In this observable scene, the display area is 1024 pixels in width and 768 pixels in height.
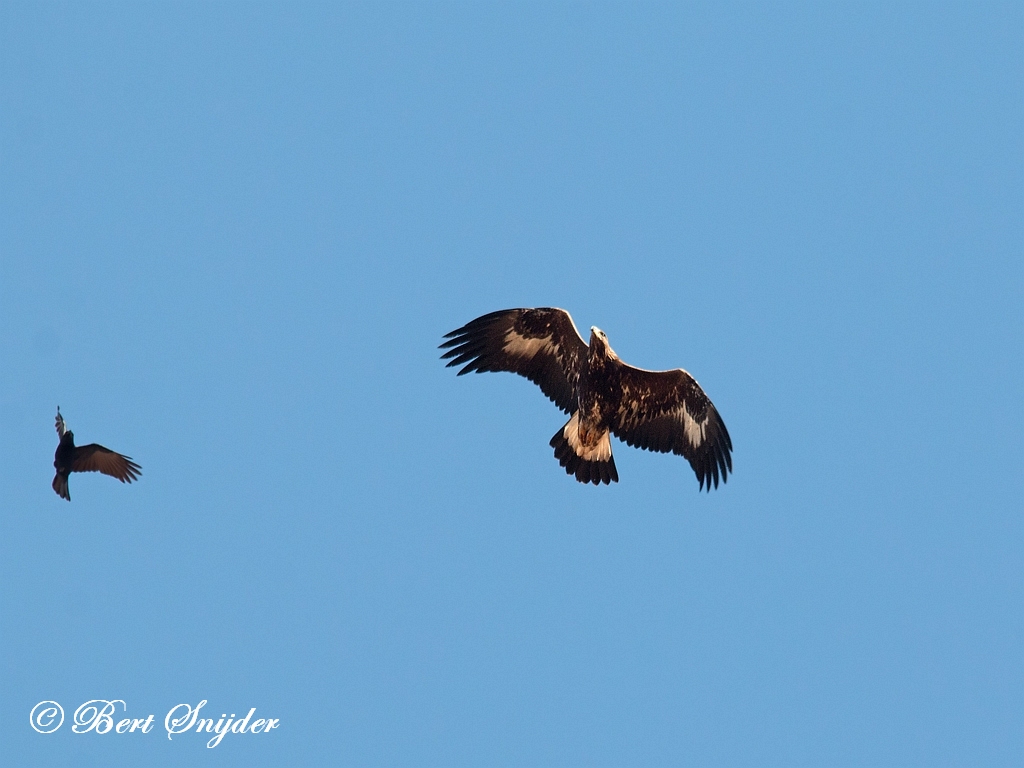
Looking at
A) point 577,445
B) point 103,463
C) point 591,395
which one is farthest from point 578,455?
point 103,463

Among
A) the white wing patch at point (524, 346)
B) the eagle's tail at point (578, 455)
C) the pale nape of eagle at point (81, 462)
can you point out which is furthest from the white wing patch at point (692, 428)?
the pale nape of eagle at point (81, 462)

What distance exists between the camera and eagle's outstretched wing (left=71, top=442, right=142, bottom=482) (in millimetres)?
19828

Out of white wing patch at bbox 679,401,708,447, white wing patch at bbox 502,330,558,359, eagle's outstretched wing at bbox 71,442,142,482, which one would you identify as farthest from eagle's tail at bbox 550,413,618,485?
eagle's outstretched wing at bbox 71,442,142,482

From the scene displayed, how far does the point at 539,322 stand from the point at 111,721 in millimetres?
8413

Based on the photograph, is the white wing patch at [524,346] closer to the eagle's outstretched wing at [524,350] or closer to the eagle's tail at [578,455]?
the eagle's outstretched wing at [524,350]

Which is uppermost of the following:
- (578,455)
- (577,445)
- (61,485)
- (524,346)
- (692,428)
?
(524,346)

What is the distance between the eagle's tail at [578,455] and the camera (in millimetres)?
17594

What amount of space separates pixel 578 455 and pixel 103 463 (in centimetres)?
757

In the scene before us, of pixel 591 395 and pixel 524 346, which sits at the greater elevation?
pixel 524 346

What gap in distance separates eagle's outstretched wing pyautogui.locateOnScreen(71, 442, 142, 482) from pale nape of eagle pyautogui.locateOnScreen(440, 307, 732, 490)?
18.7 feet

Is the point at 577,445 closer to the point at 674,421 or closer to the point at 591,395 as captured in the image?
the point at 591,395

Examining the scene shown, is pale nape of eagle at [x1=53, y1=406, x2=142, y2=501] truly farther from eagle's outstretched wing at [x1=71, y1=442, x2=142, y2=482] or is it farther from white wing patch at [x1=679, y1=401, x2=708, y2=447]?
white wing patch at [x1=679, y1=401, x2=708, y2=447]

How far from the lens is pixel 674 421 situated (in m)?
17.8

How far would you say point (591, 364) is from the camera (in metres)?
17.0
